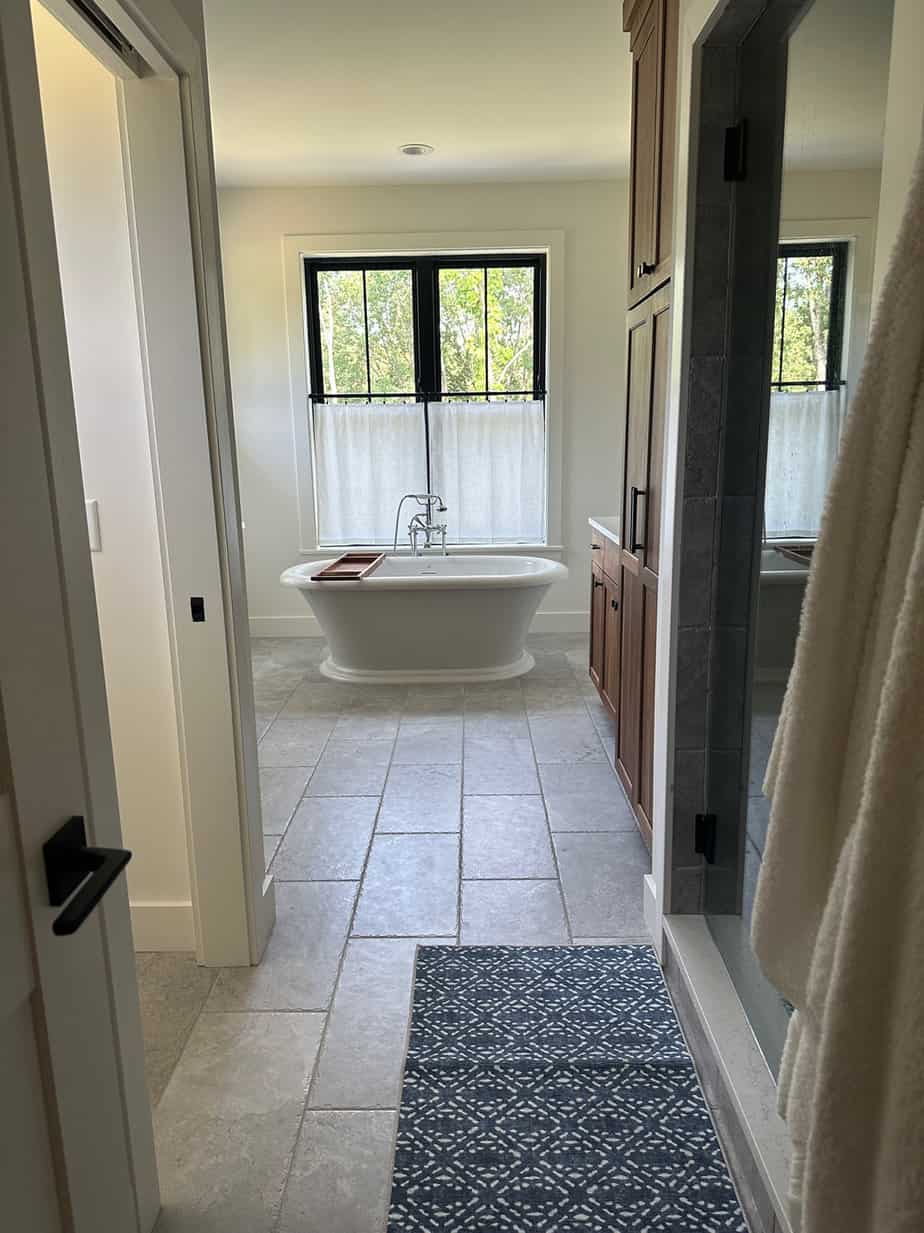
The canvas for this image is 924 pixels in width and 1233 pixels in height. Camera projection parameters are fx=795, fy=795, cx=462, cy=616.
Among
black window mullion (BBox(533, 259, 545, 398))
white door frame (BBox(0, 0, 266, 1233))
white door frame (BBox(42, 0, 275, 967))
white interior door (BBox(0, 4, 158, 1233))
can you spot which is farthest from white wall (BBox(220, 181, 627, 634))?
white interior door (BBox(0, 4, 158, 1233))

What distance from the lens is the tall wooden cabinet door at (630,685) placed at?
2703mm

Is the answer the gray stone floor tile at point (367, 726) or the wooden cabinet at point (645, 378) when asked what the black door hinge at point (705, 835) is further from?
the gray stone floor tile at point (367, 726)

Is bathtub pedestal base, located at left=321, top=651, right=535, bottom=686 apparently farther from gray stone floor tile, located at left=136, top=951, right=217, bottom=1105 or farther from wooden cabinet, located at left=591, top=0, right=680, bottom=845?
gray stone floor tile, located at left=136, top=951, right=217, bottom=1105

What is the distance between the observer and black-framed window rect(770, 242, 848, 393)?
138cm

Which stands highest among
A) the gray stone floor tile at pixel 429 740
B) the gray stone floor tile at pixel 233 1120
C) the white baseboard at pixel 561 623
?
the white baseboard at pixel 561 623

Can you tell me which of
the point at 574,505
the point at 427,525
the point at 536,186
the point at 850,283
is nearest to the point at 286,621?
the point at 427,525

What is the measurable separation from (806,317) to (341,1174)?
189 cm

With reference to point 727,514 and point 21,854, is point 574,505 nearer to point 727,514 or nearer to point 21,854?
point 727,514

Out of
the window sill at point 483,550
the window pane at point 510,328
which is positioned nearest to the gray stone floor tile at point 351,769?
→ the window sill at point 483,550

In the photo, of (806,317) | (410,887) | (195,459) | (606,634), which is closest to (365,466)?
(606,634)

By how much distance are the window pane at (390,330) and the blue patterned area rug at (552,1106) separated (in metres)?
4.11

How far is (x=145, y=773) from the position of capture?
2.11 meters

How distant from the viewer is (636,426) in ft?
8.80

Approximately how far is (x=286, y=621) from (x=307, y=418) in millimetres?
1427
